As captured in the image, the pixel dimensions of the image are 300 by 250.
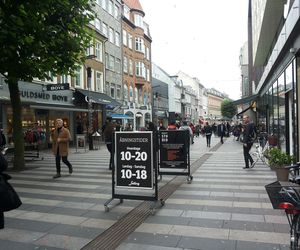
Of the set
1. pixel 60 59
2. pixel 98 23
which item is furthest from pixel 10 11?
pixel 98 23

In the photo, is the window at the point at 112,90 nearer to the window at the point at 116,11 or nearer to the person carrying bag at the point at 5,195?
the window at the point at 116,11

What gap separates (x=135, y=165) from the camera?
279 inches

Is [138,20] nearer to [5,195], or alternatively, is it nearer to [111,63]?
[111,63]

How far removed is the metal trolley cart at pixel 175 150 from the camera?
1017 cm

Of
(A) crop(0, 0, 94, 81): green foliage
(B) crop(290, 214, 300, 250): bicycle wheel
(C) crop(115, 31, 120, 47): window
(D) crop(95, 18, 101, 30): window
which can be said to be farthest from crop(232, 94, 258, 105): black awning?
(B) crop(290, 214, 300, 250): bicycle wheel

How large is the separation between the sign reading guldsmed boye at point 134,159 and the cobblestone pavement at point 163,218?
1.78 feet

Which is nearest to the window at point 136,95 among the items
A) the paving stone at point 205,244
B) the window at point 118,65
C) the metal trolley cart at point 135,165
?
the window at point 118,65

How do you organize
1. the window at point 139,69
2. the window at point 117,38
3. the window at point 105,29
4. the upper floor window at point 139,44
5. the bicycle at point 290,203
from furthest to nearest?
the upper floor window at point 139,44 → the window at point 139,69 → the window at point 117,38 → the window at point 105,29 → the bicycle at point 290,203

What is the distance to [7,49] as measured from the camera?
1066cm

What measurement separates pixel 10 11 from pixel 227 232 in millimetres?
8798

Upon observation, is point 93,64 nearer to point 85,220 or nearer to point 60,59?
point 60,59

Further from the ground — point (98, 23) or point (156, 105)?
point (98, 23)

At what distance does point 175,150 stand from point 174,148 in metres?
0.06

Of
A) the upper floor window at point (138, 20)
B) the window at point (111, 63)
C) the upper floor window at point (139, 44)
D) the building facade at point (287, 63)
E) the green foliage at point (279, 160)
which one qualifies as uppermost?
the upper floor window at point (138, 20)
